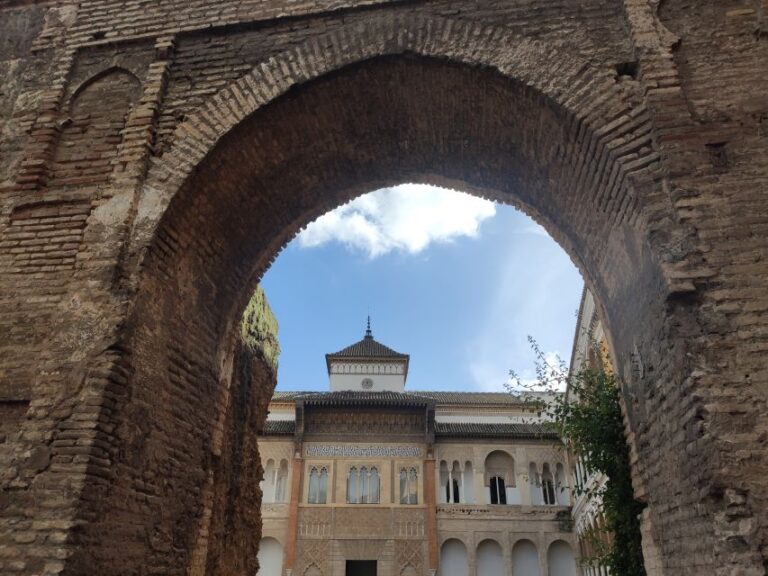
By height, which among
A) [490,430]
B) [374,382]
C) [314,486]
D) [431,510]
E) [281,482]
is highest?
[374,382]

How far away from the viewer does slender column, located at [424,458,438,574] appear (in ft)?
71.2

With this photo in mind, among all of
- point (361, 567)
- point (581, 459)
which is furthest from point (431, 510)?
point (581, 459)

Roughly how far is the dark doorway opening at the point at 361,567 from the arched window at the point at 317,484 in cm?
249

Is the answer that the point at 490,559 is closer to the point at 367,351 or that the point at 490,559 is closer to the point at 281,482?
the point at 281,482

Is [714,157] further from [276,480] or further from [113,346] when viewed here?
[276,480]

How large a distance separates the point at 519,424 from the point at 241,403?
63.7ft

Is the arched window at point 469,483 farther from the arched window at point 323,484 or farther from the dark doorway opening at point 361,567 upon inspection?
the arched window at point 323,484

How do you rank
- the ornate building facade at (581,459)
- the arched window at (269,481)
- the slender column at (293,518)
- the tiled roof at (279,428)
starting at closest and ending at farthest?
the ornate building facade at (581,459), the slender column at (293,518), the arched window at (269,481), the tiled roof at (279,428)

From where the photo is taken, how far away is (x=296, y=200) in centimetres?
684

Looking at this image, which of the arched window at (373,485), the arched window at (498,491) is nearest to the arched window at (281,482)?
the arched window at (373,485)

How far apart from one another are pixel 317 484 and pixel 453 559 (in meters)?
5.73

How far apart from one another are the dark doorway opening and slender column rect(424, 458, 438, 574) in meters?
2.10

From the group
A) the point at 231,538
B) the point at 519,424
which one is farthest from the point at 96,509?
the point at 519,424

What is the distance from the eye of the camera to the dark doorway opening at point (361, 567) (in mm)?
21766
